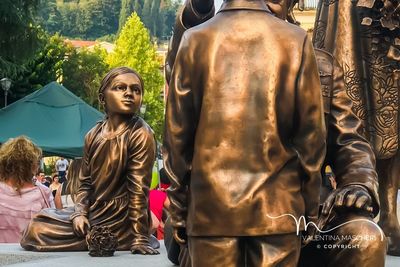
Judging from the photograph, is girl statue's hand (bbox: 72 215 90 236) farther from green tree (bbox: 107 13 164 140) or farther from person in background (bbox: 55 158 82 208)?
green tree (bbox: 107 13 164 140)

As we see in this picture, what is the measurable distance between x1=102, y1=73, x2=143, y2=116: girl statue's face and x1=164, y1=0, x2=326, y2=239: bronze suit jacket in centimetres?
285

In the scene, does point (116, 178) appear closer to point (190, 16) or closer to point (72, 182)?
point (190, 16)

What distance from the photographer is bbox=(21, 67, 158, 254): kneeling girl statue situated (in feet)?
23.6

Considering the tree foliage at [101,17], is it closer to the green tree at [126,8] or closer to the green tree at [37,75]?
the green tree at [126,8]

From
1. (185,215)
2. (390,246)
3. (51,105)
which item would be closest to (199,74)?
(185,215)

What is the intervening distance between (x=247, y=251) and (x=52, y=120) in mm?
14092

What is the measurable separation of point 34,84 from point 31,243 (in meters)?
36.2

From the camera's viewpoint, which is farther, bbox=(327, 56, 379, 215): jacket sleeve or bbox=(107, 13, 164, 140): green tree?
bbox=(107, 13, 164, 140): green tree

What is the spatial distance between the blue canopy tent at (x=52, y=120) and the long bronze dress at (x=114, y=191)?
399 inches

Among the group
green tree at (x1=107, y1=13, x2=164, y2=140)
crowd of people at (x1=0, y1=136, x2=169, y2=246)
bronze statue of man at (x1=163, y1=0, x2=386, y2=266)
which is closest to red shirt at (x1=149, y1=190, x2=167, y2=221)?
crowd of people at (x1=0, y1=136, x2=169, y2=246)

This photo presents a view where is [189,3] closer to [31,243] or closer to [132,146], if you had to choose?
[132,146]

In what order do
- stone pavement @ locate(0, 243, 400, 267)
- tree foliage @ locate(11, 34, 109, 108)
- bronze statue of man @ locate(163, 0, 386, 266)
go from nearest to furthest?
bronze statue of man @ locate(163, 0, 386, 266), stone pavement @ locate(0, 243, 400, 267), tree foliage @ locate(11, 34, 109, 108)

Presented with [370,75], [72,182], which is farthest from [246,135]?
[72,182]

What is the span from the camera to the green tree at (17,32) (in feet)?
73.2
